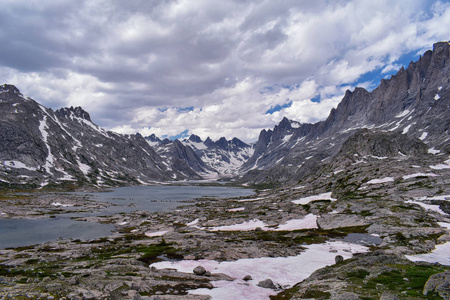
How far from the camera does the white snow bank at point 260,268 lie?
95.0 ft

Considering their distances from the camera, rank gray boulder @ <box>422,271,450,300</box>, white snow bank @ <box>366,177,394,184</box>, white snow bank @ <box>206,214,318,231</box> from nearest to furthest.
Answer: gray boulder @ <box>422,271,450,300</box>, white snow bank @ <box>206,214,318,231</box>, white snow bank @ <box>366,177,394,184</box>

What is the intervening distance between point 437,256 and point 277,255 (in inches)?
947

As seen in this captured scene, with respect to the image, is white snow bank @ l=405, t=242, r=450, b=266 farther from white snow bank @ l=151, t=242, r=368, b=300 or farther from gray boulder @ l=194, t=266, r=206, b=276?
gray boulder @ l=194, t=266, r=206, b=276

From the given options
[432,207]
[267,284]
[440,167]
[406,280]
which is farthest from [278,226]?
[440,167]

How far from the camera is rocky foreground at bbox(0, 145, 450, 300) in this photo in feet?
85.9

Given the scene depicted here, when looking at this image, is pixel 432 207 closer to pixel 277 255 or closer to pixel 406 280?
pixel 277 255

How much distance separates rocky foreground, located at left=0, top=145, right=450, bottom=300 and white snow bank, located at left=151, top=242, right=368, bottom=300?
0.25 m

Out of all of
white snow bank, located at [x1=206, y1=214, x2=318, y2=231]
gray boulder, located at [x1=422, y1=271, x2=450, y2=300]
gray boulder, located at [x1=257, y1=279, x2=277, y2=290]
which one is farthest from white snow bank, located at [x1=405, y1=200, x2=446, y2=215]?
gray boulder, located at [x1=257, y1=279, x2=277, y2=290]

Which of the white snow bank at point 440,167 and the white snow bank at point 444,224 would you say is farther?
the white snow bank at point 440,167

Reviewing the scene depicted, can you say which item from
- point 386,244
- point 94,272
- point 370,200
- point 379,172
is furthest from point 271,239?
point 379,172

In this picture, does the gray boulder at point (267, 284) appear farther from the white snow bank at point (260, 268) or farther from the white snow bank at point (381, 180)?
the white snow bank at point (381, 180)

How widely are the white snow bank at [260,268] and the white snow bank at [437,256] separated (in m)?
10.2

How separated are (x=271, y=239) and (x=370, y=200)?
4910 cm

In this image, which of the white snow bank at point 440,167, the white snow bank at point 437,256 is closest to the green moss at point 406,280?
the white snow bank at point 437,256
